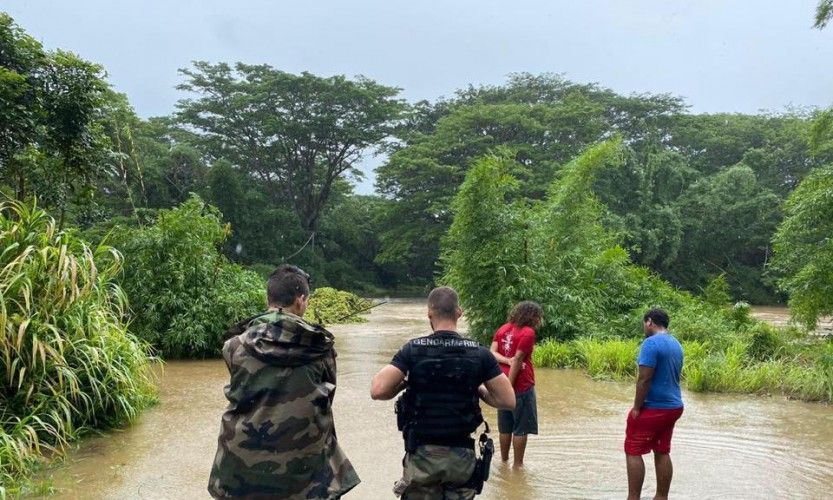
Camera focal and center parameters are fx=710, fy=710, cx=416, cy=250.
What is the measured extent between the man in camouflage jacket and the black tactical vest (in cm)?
44

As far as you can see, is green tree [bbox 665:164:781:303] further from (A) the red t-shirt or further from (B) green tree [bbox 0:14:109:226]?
(A) the red t-shirt

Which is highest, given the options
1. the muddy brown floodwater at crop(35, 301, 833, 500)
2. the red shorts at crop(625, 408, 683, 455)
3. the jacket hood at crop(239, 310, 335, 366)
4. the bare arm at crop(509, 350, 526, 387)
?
the jacket hood at crop(239, 310, 335, 366)

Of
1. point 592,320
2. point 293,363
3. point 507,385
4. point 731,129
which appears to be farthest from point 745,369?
point 731,129

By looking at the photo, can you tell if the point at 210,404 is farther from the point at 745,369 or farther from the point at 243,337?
the point at 745,369

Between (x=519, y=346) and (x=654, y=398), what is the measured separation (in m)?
1.15

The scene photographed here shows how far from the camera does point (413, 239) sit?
35.2 metres

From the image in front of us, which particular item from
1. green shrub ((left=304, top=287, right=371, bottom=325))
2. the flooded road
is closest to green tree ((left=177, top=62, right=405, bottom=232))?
green shrub ((left=304, top=287, right=371, bottom=325))

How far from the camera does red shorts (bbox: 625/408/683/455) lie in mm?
4855

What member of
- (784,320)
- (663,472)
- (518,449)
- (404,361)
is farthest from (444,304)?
(784,320)

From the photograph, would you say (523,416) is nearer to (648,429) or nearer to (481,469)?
(648,429)

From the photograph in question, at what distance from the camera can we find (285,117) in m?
35.4

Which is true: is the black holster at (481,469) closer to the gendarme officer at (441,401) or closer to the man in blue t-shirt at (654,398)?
the gendarme officer at (441,401)

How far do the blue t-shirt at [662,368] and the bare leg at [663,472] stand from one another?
45 cm

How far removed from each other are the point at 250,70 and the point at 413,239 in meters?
11.6
